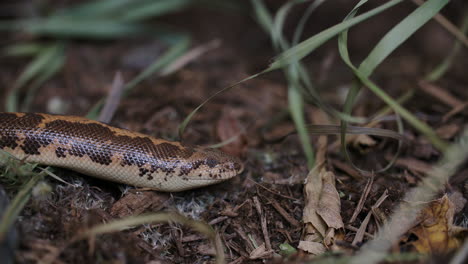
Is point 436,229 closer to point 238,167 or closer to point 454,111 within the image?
point 238,167

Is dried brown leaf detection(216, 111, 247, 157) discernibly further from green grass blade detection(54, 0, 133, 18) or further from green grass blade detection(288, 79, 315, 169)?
green grass blade detection(54, 0, 133, 18)

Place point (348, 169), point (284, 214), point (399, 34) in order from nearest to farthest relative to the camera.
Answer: point (399, 34) < point (284, 214) < point (348, 169)

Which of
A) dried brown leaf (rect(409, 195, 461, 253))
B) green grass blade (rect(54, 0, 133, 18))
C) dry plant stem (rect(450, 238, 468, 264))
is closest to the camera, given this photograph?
dry plant stem (rect(450, 238, 468, 264))

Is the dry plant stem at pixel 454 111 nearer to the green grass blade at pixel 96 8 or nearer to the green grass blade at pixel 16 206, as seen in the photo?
the green grass blade at pixel 16 206

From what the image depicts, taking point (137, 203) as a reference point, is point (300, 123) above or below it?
above

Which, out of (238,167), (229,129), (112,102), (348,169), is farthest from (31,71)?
(348,169)

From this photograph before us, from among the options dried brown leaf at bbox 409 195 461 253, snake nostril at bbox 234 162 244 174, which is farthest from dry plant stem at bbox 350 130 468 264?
snake nostril at bbox 234 162 244 174
